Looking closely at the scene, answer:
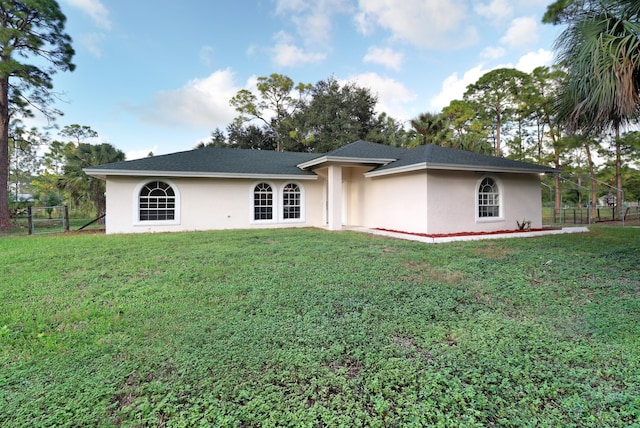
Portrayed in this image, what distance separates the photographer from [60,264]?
21.4 feet

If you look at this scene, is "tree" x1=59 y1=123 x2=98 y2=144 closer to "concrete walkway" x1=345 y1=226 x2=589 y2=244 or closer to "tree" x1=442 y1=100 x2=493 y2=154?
"concrete walkway" x1=345 y1=226 x2=589 y2=244

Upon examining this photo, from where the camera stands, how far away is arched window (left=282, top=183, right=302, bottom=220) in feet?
46.4

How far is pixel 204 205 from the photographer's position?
1291cm

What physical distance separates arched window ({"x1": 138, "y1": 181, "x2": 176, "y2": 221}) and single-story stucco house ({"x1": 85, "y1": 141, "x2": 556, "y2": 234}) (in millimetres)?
37

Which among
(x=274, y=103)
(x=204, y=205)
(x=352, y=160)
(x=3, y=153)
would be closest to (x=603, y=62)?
(x=352, y=160)

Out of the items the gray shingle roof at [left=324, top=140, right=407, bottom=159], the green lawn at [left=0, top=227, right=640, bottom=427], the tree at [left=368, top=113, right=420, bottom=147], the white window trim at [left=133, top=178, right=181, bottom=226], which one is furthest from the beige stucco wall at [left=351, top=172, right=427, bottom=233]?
the tree at [left=368, top=113, right=420, bottom=147]

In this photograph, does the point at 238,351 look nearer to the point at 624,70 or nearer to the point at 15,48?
the point at 624,70

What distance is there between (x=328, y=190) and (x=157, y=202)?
23.6 feet

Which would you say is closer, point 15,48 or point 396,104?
point 15,48

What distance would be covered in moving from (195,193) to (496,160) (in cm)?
1252

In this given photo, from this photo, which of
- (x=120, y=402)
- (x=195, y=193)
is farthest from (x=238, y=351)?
(x=195, y=193)

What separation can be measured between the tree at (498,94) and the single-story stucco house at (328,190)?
649 inches

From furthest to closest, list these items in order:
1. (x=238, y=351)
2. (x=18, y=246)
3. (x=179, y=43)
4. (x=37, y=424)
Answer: (x=179, y=43)
(x=18, y=246)
(x=238, y=351)
(x=37, y=424)

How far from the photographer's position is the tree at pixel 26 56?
1372 centimetres
